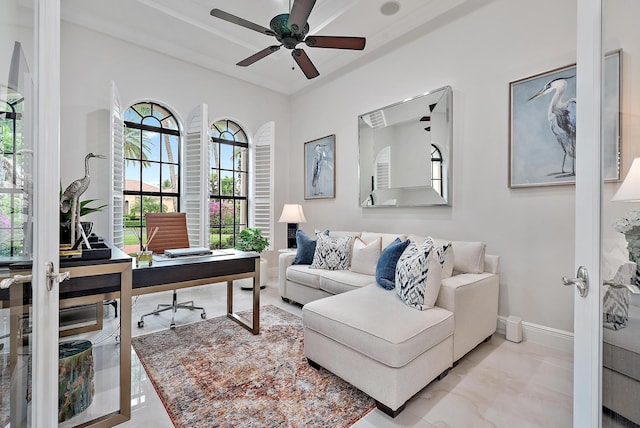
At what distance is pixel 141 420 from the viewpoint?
63.9 inches

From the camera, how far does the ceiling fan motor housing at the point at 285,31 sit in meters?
2.35

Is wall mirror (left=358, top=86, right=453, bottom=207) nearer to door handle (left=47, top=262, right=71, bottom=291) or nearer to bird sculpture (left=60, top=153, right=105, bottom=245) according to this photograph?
bird sculpture (left=60, top=153, right=105, bottom=245)

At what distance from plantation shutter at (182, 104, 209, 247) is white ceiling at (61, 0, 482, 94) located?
88 cm

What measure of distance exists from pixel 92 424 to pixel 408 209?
3.25m

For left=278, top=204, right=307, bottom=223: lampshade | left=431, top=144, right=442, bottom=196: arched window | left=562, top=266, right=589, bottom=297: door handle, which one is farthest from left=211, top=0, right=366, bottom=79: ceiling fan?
left=278, top=204, right=307, bottom=223: lampshade

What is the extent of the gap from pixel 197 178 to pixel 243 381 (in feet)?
9.87

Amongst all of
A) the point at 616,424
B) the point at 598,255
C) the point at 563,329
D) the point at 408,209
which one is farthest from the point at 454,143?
the point at 616,424

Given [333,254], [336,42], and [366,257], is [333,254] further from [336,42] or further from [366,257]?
[336,42]

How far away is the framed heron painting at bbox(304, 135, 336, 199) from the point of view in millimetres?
4566

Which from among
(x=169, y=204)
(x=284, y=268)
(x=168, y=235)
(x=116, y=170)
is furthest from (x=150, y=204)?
(x=284, y=268)

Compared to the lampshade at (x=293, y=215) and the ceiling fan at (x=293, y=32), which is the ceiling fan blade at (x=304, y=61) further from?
the lampshade at (x=293, y=215)

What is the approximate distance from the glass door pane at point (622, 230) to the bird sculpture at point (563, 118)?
1699mm

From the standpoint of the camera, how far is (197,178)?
418 cm

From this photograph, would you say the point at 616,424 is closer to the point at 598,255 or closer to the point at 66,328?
the point at 598,255
